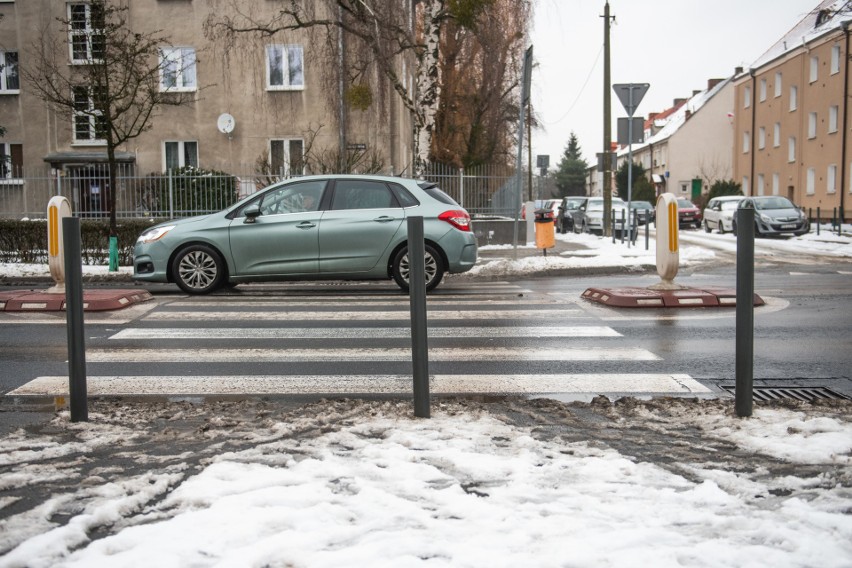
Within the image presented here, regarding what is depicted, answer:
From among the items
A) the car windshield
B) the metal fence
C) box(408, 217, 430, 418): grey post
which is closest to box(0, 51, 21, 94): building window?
the metal fence

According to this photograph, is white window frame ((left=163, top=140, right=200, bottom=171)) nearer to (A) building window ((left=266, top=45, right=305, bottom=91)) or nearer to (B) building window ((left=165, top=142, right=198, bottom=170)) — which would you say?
(B) building window ((left=165, top=142, right=198, bottom=170))

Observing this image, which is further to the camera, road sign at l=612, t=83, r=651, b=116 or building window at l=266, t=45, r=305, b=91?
building window at l=266, t=45, r=305, b=91

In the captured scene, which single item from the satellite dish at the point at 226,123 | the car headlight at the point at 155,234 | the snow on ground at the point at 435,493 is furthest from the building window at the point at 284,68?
the snow on ground at the point at 435,493

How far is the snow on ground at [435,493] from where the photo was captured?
2.90m

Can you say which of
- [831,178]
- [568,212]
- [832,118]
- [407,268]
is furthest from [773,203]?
[407,268]

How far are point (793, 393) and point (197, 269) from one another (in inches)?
345

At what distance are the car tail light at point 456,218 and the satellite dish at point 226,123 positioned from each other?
18.3m

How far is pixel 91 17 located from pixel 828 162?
119 feet

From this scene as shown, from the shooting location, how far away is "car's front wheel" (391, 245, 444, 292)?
12180mm

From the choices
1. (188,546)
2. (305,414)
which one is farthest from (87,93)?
(188,546)

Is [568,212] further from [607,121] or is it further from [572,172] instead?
[572,172]

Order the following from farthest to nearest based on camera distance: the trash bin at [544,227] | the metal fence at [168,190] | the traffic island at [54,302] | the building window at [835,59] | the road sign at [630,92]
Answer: the building window at [835,59], the road sign at [630,92], the metal fence at [168,190], the trash bin at [544,227], the traffic island at [54,302]

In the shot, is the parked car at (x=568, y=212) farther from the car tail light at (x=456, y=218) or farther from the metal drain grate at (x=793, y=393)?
the metal drain grate at (x=793, y=393)

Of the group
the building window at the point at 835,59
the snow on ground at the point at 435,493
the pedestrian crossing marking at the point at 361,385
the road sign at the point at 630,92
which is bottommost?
the pedestrian crossing marking at the point at 361,385
